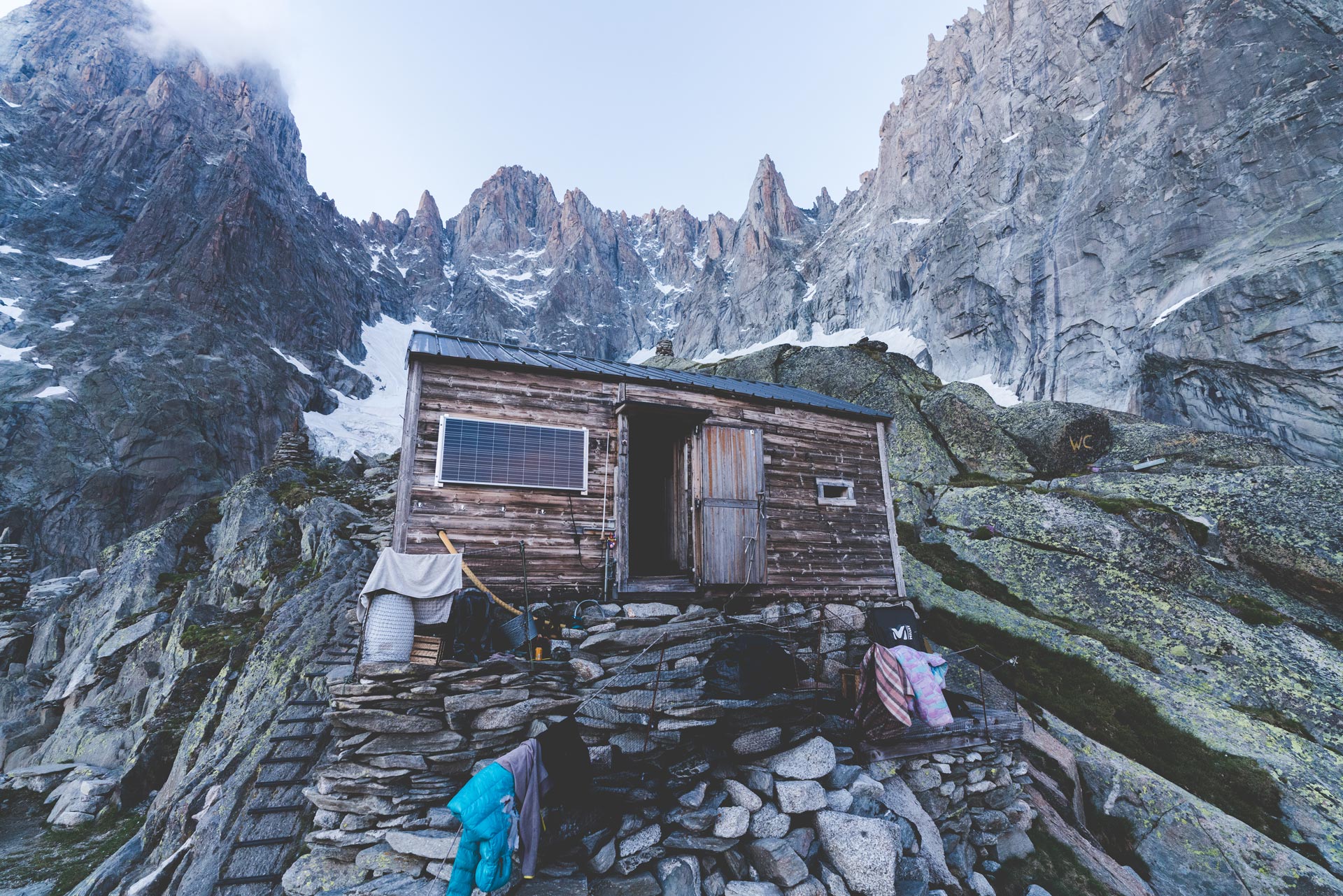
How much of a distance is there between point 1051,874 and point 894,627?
17.1 feet

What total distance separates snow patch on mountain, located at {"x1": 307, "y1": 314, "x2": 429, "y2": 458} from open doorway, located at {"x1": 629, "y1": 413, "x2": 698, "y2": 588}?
174 feet

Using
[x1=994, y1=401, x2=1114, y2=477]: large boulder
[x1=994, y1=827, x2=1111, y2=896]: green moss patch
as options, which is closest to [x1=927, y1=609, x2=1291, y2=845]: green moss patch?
[x1=994, y1=827, x2=1111, y2=896]: green moss patch

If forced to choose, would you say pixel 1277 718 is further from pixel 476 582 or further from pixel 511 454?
pixel 511 454

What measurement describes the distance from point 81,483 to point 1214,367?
103741 millimetres

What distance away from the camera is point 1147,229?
56000mm

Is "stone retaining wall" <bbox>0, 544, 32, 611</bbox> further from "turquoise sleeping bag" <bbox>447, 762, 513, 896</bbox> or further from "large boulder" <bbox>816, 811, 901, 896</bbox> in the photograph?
"large boulder" <bbox>816, 811, 901, 896</bbox>

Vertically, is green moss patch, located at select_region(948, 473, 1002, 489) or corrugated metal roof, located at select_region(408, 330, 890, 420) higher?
corrugated metal roof, located at select_region(408, 330, 890, 420)

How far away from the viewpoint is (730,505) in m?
13.1

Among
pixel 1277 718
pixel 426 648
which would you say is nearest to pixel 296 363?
pixel 426 648

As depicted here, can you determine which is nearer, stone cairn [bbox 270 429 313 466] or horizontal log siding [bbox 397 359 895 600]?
horizontal log siding [bbox 397 359 895 600]

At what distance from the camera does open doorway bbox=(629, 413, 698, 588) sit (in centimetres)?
1327

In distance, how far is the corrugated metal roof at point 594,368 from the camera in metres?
11.6

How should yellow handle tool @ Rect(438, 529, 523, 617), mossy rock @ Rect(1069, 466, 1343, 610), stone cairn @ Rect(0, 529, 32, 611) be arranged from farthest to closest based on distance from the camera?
stone cairn @ Rect(0, 529, 32, 611) < mossy rock @ Rect(1069, 466, 1343, 610) < yellow handle tool @ Rect(438, 529, 523, 617)

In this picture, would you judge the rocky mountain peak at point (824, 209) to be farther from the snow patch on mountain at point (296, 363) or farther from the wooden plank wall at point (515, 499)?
the wooden plank wall at point (515, 499)
